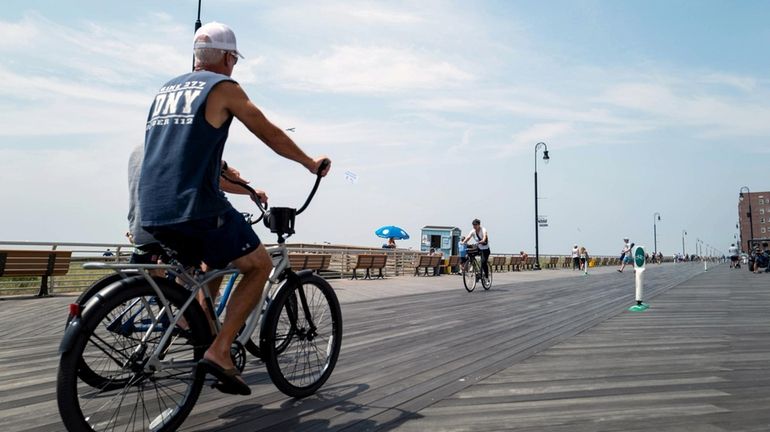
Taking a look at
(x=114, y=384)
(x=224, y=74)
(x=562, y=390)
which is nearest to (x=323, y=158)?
(x=224, y=74)

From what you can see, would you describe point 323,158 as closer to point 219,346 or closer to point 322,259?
point 219,346

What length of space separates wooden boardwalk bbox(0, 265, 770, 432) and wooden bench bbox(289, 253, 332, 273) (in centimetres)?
951

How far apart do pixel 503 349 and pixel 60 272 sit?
33.5 feet

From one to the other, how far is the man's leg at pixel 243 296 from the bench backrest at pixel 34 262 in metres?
10.1

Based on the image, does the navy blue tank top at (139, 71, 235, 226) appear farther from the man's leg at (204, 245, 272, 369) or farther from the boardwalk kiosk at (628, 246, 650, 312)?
the boardwalk kiosk at (628, 246, 650, 312)

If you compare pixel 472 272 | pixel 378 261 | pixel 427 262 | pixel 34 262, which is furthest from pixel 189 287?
pixel 427 262

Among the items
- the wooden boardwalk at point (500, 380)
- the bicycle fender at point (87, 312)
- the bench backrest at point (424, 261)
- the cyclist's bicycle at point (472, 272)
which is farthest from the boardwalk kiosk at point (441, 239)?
the bicycle fender at point (87, 312)

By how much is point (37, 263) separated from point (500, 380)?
10696 millimetres

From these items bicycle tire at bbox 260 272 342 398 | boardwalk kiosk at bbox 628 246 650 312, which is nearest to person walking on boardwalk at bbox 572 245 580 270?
boardwalk kiosk at bbox 628 246 650 312

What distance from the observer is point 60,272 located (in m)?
11.8

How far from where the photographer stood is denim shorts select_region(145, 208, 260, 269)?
265 centimetres

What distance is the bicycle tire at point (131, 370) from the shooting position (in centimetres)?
226

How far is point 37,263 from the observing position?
11.4 meters

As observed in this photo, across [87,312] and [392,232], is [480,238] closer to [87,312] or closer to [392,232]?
[87,312]
